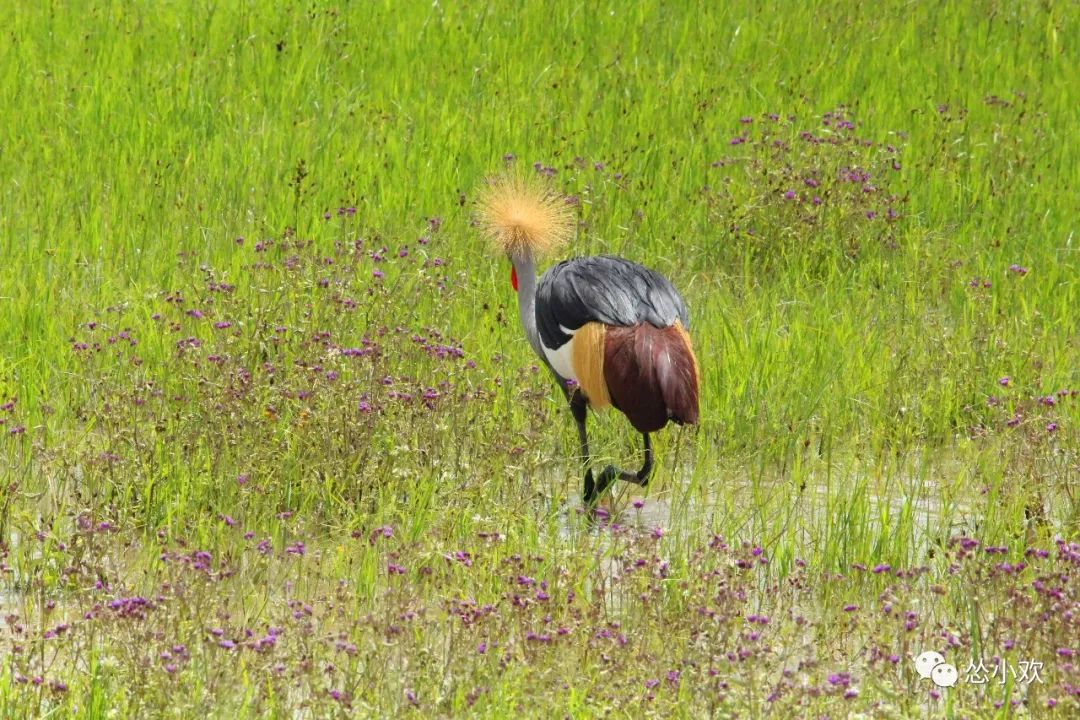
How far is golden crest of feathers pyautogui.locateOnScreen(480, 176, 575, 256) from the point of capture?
5746mm

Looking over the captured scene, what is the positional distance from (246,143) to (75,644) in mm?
4536

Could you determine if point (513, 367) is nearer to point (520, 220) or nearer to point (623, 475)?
point (520, 220)

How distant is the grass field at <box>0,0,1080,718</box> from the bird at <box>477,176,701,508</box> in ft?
0.63

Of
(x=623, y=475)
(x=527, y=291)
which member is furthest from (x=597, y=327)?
(x=527, y=291)

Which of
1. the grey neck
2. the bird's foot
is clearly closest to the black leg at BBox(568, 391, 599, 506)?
the bird's foot

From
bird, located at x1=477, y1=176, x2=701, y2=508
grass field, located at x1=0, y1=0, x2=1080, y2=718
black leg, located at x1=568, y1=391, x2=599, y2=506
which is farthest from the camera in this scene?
black leg, located at x1=568, y1=391, x2=599, y2=506

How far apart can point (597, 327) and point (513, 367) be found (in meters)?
1.05

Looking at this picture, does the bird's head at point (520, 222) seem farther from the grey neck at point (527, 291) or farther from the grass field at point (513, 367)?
the grass field at point (513, 367)

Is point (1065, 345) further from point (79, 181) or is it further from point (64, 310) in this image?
point (79, 181)

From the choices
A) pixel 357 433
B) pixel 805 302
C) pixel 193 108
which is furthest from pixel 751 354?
pixel 193 108

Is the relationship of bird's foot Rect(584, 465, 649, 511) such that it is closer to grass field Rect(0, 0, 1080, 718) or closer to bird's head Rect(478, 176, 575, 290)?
grass field Rect(0, 0, 1080, 718)

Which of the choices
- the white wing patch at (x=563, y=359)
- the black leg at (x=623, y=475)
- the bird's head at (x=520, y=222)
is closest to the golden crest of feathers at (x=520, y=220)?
the bird's head at (x=520, y=222)

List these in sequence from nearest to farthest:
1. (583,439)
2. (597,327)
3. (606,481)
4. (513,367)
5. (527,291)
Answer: (597,327) → (606,481) → (583,439) → (527,291) → (513,367)

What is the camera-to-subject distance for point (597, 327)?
5.29 meters
